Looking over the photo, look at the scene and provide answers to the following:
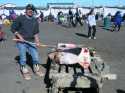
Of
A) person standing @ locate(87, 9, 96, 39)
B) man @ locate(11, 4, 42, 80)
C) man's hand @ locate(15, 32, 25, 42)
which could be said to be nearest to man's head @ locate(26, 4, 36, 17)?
man @ locate(11, 4, 42, 80)

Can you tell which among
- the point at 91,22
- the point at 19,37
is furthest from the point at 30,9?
the point at 91,22

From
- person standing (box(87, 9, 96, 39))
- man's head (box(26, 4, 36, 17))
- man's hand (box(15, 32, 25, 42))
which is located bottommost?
person standing (box(87, 9, 96, 39))

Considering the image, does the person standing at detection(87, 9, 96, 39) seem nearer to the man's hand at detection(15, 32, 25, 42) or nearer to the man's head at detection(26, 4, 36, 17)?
the man's head at detection(26, 4, 36, 17)

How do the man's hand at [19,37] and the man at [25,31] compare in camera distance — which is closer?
the man's hand at [19,37]

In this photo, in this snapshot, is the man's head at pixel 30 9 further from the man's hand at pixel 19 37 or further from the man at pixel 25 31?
Result: the man's hand at pixel 19 37

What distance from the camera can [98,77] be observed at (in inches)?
352

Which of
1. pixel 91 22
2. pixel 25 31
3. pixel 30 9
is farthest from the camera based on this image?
pixel 91 22

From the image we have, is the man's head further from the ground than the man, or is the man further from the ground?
the man's head

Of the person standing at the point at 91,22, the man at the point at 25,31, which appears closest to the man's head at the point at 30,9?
the man at the point at 25,31

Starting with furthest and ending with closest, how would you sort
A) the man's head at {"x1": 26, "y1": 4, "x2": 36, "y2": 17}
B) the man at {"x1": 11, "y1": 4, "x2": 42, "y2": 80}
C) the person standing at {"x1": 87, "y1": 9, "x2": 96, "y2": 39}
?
the person standing at {"x1": 87, "y1": 9, "x2": 96, "y2": 39}
the man at {"x1": 11, "y1": 4, "x2": 42, "y2": 80}
the man's head at {"x1": 26, "y1": 4, "x2": 36, "y2": 17}

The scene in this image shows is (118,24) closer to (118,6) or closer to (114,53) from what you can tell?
(114,53)

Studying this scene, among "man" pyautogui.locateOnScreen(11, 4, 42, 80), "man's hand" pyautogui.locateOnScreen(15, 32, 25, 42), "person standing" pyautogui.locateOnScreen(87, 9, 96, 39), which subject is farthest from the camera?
"person standing" pyautogui.locateOnScreen(87, 9, 96, 39)

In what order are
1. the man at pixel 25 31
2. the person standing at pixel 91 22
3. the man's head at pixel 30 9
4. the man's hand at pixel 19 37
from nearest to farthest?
the man's head at pixel 30 9, the man's hand at pixel 19 37, the man at pixel 25 31, the person standing at pixel 91 22

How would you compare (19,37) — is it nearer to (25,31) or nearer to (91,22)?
(25,31)
